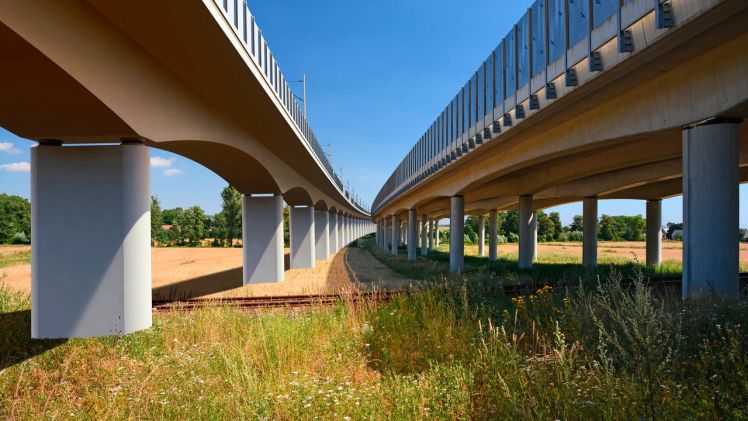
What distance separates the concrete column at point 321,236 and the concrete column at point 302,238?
33.0 feet

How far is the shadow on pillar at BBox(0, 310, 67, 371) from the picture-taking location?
27.3ft

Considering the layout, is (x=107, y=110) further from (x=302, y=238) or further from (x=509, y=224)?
(x=509, y=224)

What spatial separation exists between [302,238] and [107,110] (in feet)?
88.4

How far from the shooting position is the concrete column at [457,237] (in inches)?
1081

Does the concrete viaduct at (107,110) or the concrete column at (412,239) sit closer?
the concrete viaduct at (107,110)

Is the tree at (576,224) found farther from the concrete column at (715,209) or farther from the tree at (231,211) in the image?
the concrete column at (715,209)

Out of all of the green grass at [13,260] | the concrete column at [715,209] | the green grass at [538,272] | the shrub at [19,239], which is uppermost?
the concrete column at [715,209]

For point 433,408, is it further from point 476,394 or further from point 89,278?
point 89,278

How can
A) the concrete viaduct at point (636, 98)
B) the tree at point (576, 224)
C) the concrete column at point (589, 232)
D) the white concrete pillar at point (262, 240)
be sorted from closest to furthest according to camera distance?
the concrete viaduct at point (636, 98) → the white concrete pillar at point (262, 240) → the concrete column at point (589, 232) → the tree at point (576, 224)

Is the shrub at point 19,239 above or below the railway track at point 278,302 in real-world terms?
below

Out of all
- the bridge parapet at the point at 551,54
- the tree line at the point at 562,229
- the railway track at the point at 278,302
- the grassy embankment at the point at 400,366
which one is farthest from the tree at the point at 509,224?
the grassy embankment at the point at 400,366

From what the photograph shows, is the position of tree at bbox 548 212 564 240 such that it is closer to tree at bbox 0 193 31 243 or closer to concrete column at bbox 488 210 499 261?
concrete column at bbox 488 210 499 261

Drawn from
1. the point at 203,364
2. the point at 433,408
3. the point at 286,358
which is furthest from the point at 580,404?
the point at 203,364

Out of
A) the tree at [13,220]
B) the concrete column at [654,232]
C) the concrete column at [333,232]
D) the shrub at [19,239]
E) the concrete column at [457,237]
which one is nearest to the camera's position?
the concrete column at [457,237]
